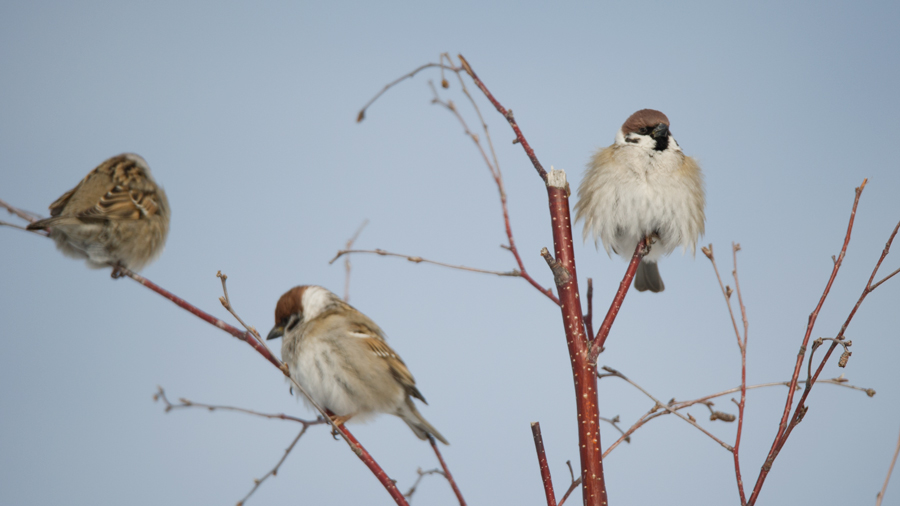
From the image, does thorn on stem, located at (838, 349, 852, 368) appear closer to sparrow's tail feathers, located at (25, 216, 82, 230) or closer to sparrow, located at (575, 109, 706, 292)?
sparrow, located at (575, 109, 706, 292)

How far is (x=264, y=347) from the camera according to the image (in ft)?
5.44

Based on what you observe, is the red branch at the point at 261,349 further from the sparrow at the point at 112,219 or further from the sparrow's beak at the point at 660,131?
the sparrow's beak at the point at 660,131

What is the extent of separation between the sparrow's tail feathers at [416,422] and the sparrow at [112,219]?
50.2 inches

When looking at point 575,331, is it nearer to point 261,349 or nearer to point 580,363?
point 580,363

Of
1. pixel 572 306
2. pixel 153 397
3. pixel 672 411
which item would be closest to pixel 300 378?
pixel 153 397

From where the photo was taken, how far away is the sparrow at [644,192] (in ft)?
9.50

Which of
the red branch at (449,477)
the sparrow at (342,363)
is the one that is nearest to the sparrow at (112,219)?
the sparrow at (342,363)

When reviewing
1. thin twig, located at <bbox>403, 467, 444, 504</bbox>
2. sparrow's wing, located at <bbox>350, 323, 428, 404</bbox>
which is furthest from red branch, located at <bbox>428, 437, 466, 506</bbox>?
sparrow's wing, located at <bbox>350, 323, 428, 404</bbox>

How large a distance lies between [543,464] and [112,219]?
6.72 ft

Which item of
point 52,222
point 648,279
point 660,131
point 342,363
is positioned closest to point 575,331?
point 342,363

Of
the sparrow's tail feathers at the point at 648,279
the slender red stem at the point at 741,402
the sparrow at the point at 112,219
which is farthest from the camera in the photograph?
the sparrow's tail feathers at the point at 648,279

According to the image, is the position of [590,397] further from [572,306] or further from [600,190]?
[600,190]

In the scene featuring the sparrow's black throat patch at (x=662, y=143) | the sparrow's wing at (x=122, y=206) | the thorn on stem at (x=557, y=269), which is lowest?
the thorn on stem at (x=557, y=269)

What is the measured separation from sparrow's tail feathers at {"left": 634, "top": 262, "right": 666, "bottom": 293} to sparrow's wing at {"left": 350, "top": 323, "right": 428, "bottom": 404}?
4.47ft
